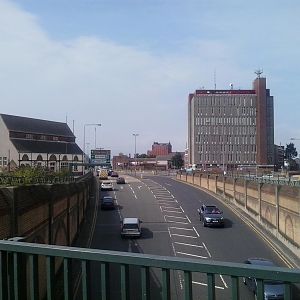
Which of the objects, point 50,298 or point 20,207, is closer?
point 50,298

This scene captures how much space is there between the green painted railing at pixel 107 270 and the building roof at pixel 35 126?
118869 mm

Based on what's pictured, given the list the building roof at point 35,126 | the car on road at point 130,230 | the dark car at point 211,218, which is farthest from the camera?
the building roof at point 35,126

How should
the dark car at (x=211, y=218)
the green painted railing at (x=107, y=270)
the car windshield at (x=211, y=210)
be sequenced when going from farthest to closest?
the car windshield at (x=211, y=210) → the dark car at (x=211, y=218) → the green painted railing at (x=107, y=270)

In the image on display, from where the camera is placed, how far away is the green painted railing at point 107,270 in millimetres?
3539

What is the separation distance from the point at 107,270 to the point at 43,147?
127029 mm

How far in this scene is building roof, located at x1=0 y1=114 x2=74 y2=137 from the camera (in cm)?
12179

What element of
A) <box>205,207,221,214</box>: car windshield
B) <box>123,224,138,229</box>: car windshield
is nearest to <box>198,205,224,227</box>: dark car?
<box>205,207,221,214</box>: car windshield

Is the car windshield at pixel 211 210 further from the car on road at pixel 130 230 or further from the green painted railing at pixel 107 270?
the green painted railing at pixel 107 270

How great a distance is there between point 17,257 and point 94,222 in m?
48.4

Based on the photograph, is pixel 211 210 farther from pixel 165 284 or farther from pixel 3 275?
pixel 165 284

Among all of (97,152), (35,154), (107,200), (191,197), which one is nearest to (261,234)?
(107,200)

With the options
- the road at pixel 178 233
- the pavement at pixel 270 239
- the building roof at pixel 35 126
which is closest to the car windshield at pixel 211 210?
the road at pixel 178 233

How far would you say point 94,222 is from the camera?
5234cm

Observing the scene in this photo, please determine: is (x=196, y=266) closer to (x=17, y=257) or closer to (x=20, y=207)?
(x=17, y=257)
